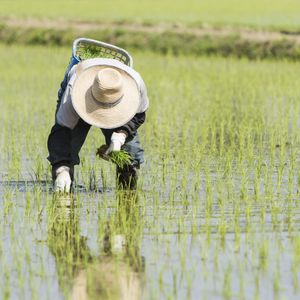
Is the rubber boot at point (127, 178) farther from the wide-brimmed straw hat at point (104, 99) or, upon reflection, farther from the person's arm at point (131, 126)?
the wide-brimmed straw hat at point (104, 99)

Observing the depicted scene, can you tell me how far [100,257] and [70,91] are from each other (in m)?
1.52

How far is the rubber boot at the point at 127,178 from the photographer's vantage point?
22.7 ft

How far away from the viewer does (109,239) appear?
17.8 feet

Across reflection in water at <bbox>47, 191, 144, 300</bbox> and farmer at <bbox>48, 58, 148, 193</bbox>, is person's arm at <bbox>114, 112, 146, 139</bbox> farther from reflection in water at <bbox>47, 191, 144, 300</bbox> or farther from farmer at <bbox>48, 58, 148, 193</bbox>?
reflection in water at <bbox>47, 191, 144, 300</bbox>

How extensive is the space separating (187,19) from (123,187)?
12136 millimetres

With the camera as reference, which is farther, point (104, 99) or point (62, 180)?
point (62, 180)

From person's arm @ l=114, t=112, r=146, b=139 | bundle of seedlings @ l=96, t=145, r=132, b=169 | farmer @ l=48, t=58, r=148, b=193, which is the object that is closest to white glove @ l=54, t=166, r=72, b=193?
farmer @ l=48, t=58, r=148, b=193

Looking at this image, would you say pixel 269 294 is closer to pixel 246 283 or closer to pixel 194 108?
pixel 246 283

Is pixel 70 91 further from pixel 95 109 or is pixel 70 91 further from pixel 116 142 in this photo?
pixel 116 142

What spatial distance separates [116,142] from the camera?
6.50 meters

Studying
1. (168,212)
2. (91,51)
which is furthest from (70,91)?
(168,212)

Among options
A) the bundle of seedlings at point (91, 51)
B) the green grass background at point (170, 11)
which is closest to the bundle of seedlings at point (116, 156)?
the bundle of seedlings at point (91, 51)

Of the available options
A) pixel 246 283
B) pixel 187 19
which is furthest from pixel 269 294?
pixel 187 19

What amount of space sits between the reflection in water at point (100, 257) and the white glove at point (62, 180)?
0.24 metres
